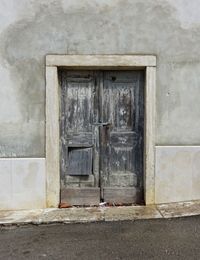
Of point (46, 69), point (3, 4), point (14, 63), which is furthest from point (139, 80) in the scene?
point (3, 4)

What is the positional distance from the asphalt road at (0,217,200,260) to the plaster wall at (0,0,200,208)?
4.39 feet

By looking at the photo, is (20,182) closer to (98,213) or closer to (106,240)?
(98,213)

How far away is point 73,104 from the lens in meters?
6.07

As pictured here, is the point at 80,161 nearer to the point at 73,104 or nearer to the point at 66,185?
the point at 66,185

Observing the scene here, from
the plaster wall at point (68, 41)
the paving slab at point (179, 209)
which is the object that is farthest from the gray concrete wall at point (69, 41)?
the paving slab at point (179, 209)

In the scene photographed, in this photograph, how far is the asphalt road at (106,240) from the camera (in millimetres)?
4270

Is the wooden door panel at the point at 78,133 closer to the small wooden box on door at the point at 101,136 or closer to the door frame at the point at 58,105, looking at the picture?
the small wooden box on door at the point at 101,136

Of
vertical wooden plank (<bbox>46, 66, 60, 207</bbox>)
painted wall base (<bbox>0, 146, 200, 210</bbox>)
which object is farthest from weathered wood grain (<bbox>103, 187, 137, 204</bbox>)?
vertical wooden plank (<bbox>46, 66, 60, 207</bbox>)

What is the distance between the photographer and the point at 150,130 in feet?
19.3

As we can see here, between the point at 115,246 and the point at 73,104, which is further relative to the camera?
the point at 73,104

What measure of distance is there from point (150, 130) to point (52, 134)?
1.39m

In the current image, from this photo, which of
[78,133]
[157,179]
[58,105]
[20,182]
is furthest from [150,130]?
[20,182]

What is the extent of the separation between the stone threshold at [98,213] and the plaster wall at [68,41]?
0.82 metres

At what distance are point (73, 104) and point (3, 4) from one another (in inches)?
66.7
